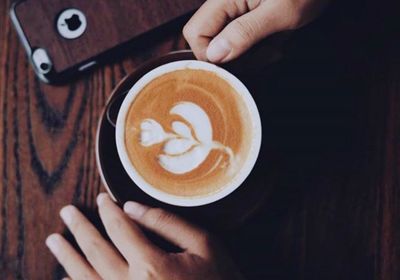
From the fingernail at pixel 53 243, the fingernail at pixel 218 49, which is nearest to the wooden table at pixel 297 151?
the fingernail at pixel 53 243

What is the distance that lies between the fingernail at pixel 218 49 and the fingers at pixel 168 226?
0.24 m

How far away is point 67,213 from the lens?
2.72 ft

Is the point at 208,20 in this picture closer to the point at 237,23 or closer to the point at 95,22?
the point at 237,23

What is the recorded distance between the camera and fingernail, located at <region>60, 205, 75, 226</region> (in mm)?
829

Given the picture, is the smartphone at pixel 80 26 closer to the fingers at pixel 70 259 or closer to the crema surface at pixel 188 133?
the crema surface at pixel 188 133

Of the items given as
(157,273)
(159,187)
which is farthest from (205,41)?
(157,273)

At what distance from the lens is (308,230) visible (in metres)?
0.85

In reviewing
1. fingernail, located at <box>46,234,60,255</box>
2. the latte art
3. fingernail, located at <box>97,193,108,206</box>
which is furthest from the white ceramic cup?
fingernail, located at <box>46,234,60,255</box>

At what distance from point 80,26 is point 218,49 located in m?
0.25

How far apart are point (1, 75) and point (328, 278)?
0.64 metres

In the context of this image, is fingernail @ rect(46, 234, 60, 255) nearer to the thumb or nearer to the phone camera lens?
the phone camera lens

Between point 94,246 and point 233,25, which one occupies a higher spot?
point 233,25

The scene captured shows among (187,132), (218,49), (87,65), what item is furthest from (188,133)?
(87,65)

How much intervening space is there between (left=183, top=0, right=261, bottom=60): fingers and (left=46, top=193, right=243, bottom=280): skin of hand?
26 cm
